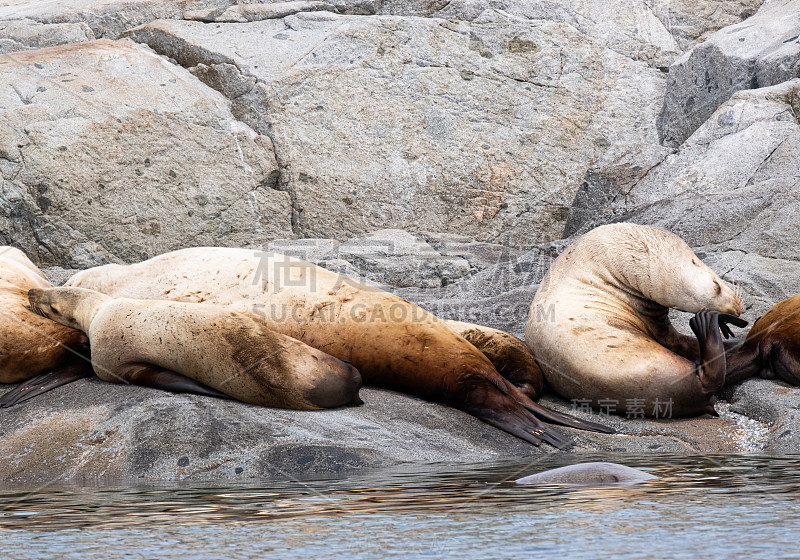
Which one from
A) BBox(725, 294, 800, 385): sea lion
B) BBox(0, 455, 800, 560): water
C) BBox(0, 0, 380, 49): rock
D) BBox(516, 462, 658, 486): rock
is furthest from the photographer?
BBox(0, 0, 380, 49): rock

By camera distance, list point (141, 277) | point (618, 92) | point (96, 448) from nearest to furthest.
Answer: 1. point (96, 448)
2. point (141, 277)
3. point (618, 92)

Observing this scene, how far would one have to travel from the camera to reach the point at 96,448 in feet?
15.5

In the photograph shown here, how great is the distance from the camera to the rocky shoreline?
900 cm

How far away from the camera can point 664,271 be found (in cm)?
634

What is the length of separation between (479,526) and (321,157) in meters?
8.23

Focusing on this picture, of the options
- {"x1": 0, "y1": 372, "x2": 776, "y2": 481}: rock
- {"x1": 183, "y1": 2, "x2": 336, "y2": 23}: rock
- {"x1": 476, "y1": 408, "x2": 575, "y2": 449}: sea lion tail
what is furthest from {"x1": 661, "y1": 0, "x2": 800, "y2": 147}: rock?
{"x1": 476, "y1": 408, "x2": 575, "y2": 449}: sea lion tail

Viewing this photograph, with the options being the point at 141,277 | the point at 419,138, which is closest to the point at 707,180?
the point at 419,138

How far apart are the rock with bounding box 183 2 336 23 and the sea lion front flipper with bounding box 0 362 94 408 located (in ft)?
22.7

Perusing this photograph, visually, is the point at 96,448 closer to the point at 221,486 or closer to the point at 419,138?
the point at 221,486

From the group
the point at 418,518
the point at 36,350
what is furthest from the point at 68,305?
the point at 418,518

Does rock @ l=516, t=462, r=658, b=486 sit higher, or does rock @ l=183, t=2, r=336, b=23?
rock @ l=183, t=2, r=336, b=23

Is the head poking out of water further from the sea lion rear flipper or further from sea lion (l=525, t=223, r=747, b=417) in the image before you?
the sea lion rear flipper

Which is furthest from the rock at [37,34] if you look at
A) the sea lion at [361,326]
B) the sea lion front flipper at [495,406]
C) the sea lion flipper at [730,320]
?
the sea lion flipper at [730,320]

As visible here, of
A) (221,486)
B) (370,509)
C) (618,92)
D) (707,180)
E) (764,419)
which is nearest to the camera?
(370,509)
